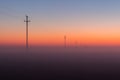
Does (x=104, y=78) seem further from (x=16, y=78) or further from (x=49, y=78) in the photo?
(x=16, y=78)

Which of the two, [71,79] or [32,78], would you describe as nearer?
[71,79]

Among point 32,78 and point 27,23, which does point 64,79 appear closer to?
point 32,78

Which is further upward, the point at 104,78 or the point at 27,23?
the point at 27,23

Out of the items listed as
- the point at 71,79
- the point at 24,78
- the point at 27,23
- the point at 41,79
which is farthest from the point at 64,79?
the point at 27,23

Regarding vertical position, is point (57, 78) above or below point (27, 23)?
below

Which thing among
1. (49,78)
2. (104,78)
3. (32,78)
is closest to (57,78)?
(49,78)

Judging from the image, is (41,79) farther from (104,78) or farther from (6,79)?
(104,78)

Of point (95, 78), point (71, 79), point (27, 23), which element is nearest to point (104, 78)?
point (95, 78)
